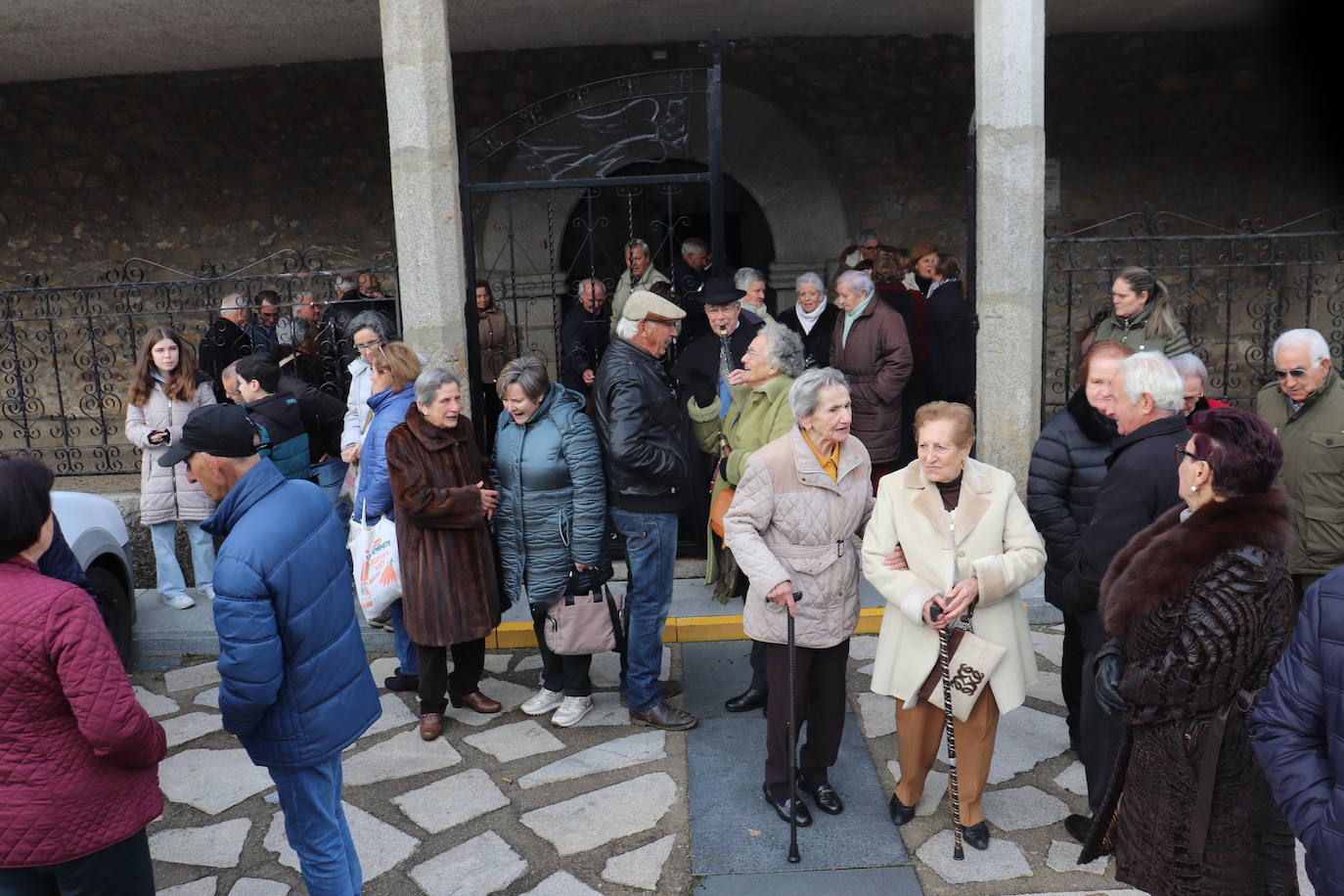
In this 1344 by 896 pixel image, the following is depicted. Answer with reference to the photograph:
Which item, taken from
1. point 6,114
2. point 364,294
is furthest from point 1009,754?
point 6,114

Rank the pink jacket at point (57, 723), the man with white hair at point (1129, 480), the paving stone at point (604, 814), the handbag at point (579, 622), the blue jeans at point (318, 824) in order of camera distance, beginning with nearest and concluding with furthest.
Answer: the pink jacket at point (57, 723), the blue jeans at point (318, 824), the man with white hair at point (1129, 480), the paving stone at point (604, 814), the handbag at point (579, 622)

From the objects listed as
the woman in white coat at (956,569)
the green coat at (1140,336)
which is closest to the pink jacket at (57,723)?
the woman in white coat at (956,569)

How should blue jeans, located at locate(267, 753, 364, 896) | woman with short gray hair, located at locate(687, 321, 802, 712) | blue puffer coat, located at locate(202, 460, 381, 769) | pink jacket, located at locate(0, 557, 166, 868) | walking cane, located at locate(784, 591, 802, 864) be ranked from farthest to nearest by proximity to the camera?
1. woman with short gray hair, located at locate(687, 321, 802, 712)
2. walking cane, located at locate(784, 591, 802, 864)
3. blue jeans, located at locate(267, 753, 364, 896)
4. blue puffer coat, located at locate(202, 460, 381, 769)
5. pink jacket, located at locate(0, 557, 166, 868)

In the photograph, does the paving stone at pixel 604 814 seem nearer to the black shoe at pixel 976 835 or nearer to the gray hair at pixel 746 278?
the black shoe at pixel 976 835

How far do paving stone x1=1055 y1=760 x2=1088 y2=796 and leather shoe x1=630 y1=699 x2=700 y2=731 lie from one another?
1.42 meters

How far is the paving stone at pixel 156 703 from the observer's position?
4.90m

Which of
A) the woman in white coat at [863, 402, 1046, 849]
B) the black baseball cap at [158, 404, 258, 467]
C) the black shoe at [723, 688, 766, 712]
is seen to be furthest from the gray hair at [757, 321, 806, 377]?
the black baseball cap at [158, 404, 258, 467]

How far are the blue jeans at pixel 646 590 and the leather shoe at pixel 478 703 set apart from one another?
0.62 m

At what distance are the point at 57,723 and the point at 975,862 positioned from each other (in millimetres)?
2639

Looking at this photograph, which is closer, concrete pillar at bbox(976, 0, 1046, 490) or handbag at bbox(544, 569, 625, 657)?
handbag at bbox(544, 569, 625, 657)

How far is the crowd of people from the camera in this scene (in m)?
2.48

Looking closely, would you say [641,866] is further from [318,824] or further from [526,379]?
[526,379]

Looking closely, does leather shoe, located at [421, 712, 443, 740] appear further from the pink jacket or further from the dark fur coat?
the dark fur coat

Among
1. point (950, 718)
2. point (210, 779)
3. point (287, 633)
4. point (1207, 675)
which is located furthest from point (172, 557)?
point (1207, 675)
